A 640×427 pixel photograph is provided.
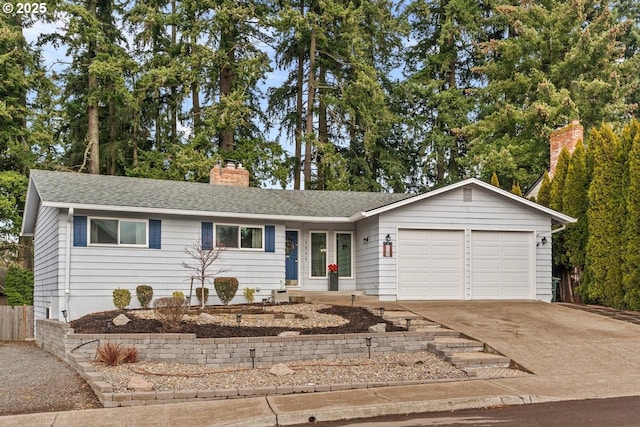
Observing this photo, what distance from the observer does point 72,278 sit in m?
14.5

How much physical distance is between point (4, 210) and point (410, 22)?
21760 millimetres

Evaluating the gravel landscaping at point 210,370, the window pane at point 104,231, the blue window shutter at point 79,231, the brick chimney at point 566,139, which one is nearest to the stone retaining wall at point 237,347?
the gravel landscaping at point 210,370

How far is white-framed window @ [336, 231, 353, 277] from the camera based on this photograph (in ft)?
60.7

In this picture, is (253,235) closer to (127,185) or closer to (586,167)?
(127,185)

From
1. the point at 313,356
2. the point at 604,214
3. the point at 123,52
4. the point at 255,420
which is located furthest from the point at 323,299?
the point at 123,52

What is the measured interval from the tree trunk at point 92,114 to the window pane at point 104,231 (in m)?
11.3

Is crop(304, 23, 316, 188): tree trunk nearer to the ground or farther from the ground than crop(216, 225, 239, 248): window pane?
farther from the ground

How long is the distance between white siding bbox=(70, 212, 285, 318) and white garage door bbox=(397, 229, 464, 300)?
3.43m

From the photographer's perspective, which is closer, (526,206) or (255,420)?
(255,420)

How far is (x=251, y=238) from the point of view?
17.1m

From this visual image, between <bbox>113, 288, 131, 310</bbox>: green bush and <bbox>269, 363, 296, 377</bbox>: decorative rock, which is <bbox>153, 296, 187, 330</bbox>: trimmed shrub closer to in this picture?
<bbox>269, 363, 296, 377</bbox>: decorative rock

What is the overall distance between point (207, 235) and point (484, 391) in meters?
9.84

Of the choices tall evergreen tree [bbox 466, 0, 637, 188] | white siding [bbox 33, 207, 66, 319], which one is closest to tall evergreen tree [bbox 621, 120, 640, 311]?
tall evergreen tree [bbox 466, 0, 637, 188]

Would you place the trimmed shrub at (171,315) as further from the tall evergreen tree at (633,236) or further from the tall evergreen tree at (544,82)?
the tall evergreen tree at (544,82)
